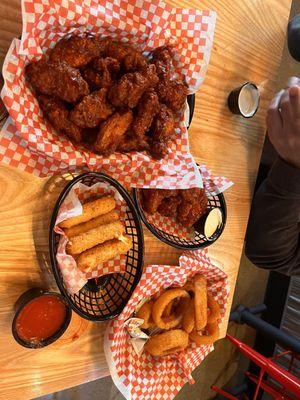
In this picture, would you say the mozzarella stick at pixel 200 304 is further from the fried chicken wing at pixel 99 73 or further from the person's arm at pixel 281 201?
the fried chicken wing at pixel 99 73

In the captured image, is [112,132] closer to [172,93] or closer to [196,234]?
[172,93]

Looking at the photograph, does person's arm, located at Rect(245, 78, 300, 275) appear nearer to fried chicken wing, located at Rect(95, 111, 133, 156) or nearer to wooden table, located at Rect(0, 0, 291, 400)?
wooden table, located at Rect(0, 0, 291, 400)

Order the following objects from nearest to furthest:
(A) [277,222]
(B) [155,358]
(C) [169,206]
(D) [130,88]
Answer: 1. (D) [130,88]
2. (C) [169,206]
3. (B) [155,358]
4. (A) [277,222]

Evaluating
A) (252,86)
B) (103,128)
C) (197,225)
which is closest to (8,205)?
(103,128)

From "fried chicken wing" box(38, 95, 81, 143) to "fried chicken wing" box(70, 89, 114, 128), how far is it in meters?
0.03

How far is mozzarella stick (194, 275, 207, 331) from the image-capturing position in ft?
6.86

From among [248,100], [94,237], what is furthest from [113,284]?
[248,100]

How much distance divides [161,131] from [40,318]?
978 mm

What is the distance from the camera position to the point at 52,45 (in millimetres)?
1483

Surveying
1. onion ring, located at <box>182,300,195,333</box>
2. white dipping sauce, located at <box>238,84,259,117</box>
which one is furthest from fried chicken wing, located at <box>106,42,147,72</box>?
onion ring, located at <box>182,300,195,333</box>

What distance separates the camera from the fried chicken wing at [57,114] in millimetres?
1441

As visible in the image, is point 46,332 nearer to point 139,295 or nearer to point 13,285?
point 13,285

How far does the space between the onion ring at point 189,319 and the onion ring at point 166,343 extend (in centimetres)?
5

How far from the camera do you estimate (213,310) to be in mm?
2225
